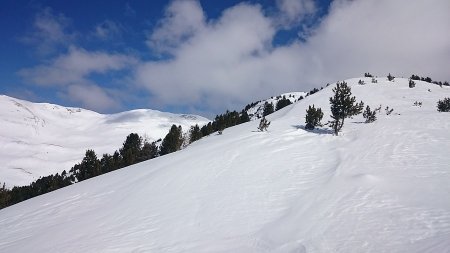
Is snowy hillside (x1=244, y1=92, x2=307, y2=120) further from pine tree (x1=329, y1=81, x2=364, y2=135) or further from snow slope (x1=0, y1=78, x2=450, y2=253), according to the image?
snow slope (x1=0, y1=78, x2=450, y2=253)

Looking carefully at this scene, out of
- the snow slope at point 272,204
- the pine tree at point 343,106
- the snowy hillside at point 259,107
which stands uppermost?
the snowy hillside at point 259,107

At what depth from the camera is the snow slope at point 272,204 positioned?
34.9 feet

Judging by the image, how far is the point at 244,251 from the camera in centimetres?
1066

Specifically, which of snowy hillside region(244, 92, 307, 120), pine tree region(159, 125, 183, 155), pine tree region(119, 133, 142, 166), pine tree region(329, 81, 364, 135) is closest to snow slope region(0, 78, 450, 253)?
pine tree region(329, 81, 364, 135)

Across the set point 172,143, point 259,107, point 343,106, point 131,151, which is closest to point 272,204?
point 343,106

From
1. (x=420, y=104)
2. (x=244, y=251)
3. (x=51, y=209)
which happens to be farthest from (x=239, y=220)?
(x=420, y=104)

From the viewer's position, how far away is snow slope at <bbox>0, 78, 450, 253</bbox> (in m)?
10.7

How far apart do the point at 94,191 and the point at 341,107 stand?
781 inches

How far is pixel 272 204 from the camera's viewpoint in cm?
1420

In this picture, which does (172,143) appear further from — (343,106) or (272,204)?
(272,204)

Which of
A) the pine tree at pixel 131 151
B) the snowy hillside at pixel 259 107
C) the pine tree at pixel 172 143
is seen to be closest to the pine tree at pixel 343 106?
the pine tree at pixel 172 143

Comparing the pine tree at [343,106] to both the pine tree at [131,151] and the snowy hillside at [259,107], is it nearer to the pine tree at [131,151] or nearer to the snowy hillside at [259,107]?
the pine tree at [131,151]

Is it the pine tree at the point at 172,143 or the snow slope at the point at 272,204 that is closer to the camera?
the snow slope at the point at 272,204

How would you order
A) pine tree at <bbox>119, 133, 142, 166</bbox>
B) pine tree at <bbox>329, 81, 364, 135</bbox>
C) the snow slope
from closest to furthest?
the snow slope, pine tree at <bbox>329, 81, 364, 135</bbox>, pine tree at <bbox>119, 133, 142, 166</bbox>
